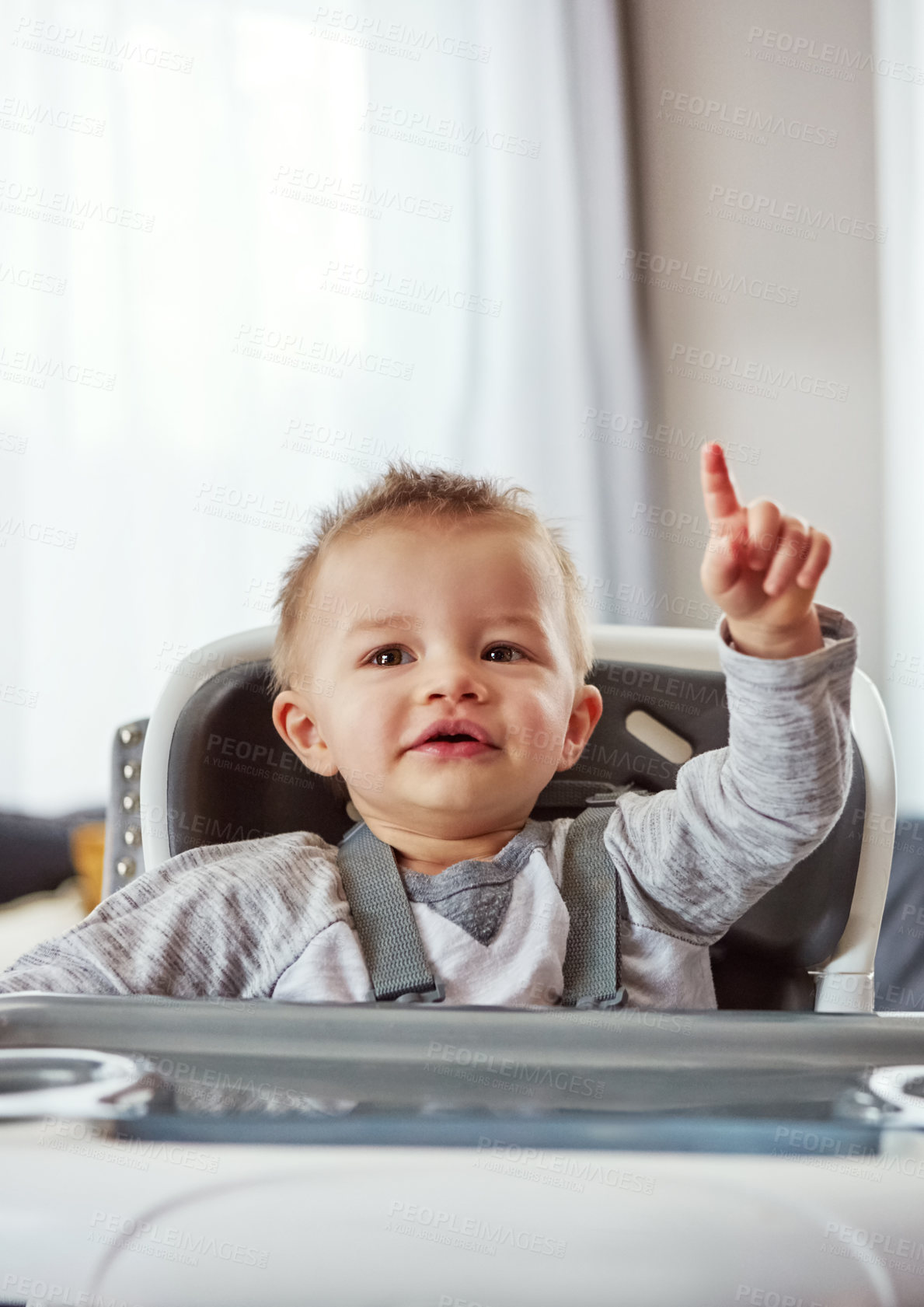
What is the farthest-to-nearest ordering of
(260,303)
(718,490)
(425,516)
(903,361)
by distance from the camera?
(260,303), (903,361), (425,516), (718,490)

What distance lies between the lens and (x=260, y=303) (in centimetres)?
229

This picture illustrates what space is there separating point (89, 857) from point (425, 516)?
Answer: 4.99 feet

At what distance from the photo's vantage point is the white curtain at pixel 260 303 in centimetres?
221

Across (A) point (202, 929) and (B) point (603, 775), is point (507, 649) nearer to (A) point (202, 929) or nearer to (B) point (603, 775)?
(B) point (603, 775)

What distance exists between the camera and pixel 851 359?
2305mm

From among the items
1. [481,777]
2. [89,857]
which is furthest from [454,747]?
[89,857]

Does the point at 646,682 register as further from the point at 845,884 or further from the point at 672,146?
the point at 672,146

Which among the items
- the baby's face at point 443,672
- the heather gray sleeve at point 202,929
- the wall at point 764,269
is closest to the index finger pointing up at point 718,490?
the baby's face at point 443,672

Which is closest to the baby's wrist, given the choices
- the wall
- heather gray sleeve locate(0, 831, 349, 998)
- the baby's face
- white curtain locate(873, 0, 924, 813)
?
the baby's face

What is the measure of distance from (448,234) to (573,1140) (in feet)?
7.43

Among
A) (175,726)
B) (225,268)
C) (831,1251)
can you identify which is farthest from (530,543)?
(225,268)

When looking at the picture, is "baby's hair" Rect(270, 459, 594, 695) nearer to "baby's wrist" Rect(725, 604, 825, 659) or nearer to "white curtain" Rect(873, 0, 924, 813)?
"baby's wrist" Rect(725, 604, 825, 659)

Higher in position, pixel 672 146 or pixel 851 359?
pixel 672 146

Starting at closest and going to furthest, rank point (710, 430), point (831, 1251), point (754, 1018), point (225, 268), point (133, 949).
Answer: point (831, 1251) < point (754, 1018) < point (133, 949) < point (225, 268) < point (710, 430)
